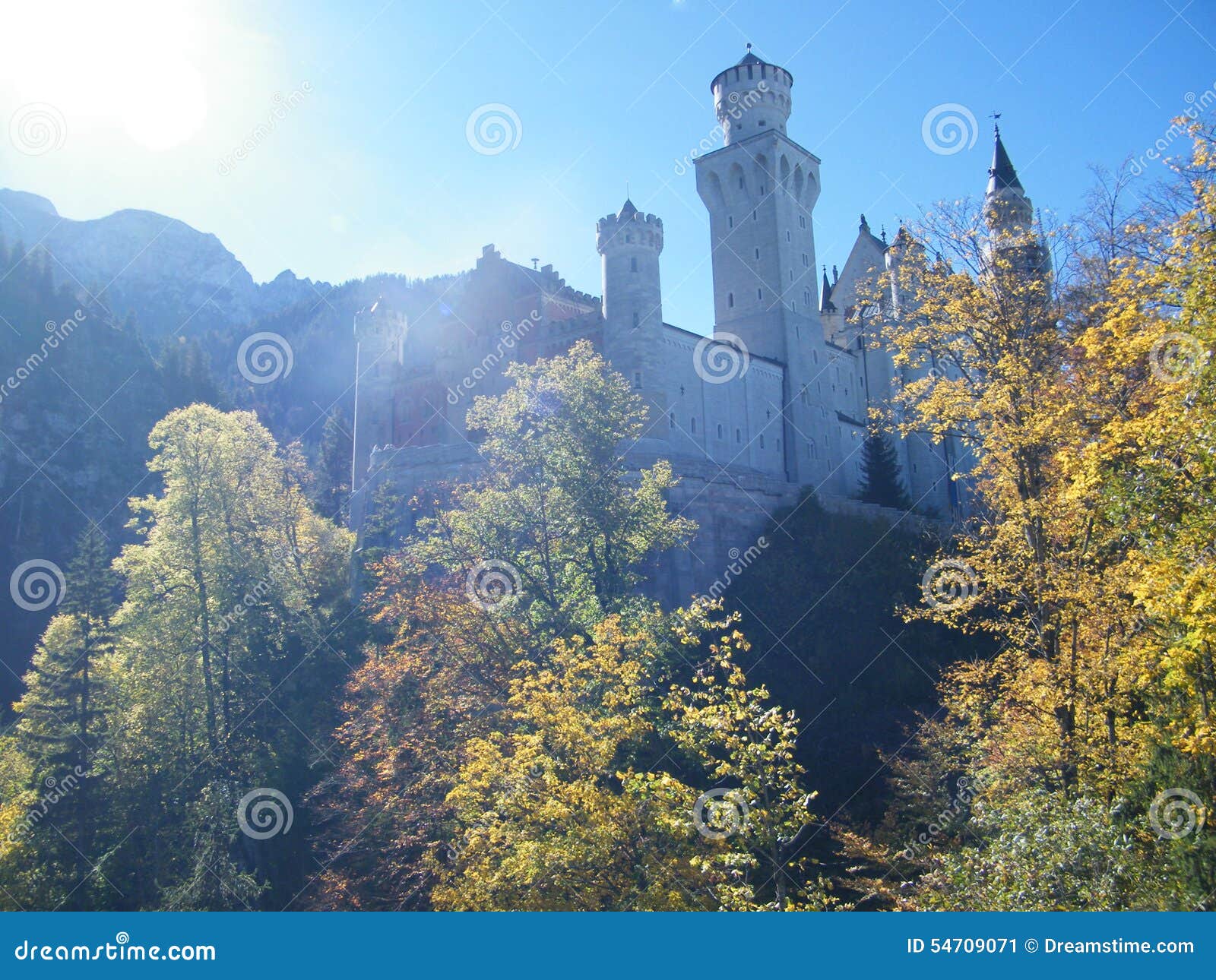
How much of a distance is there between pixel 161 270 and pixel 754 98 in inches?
4621

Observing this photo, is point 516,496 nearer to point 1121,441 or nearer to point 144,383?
point 1121,441

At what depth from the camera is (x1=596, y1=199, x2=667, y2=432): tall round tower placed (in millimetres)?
41094

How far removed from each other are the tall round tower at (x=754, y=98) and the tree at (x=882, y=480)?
1708cm

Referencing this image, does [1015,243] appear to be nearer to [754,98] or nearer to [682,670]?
[682,670]

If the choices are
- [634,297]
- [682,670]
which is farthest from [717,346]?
[682,670]

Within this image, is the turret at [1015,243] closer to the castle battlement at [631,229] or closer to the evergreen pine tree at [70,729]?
the castle battlement at [631,229]

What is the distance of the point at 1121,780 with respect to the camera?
1459cm

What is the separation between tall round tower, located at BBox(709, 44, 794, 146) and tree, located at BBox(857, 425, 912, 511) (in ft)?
56.0

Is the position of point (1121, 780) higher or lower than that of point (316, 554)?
lower

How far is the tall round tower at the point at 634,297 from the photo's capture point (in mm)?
41094

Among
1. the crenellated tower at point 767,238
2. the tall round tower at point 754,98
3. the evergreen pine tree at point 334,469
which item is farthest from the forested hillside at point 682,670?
the evergreen pine tree at point 334,469

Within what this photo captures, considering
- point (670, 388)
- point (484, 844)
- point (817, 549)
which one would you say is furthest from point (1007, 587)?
point (670, 388)

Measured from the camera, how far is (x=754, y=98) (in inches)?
1986

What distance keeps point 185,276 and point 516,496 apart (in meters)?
136
